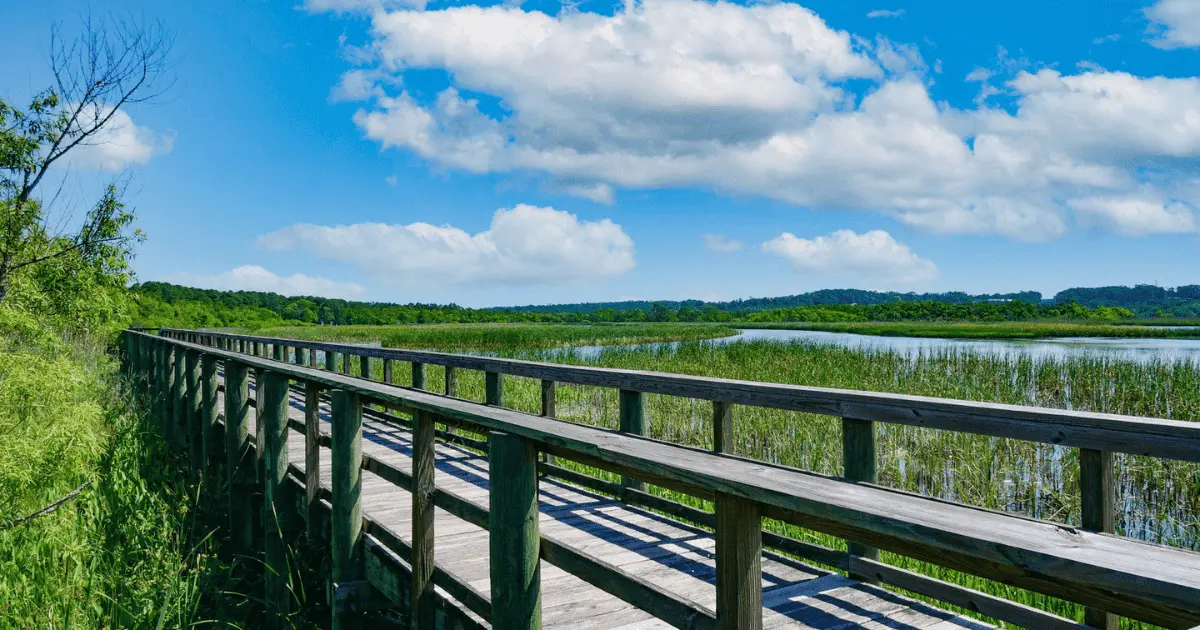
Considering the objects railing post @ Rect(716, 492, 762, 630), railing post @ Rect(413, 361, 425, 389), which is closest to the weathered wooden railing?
railing post @ Rect(716, 492, 762, 630)

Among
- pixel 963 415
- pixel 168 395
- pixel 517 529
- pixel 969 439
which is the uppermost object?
pixel 963 415

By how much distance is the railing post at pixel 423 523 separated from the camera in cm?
330

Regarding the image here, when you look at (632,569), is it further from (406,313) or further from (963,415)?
(406,313)

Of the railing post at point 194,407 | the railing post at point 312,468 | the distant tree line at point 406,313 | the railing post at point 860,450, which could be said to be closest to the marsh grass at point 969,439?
the railing post at point 860,450

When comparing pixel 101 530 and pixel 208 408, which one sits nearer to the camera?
pixel 101 530

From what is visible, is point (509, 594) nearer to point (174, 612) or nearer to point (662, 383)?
point (662, 383)

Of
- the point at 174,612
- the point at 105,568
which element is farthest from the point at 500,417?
the point at 105,568

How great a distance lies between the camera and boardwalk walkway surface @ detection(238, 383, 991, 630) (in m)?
3.16

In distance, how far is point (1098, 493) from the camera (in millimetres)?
2826

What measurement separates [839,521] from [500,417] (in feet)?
4.83

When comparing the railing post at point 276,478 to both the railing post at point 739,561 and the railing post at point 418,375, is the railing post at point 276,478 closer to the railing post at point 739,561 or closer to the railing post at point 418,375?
the railing post at point 418,375

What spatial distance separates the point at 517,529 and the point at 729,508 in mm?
1037

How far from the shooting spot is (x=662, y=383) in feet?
16.0

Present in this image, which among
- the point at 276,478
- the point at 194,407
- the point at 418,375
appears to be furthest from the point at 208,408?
the point at 276,478
